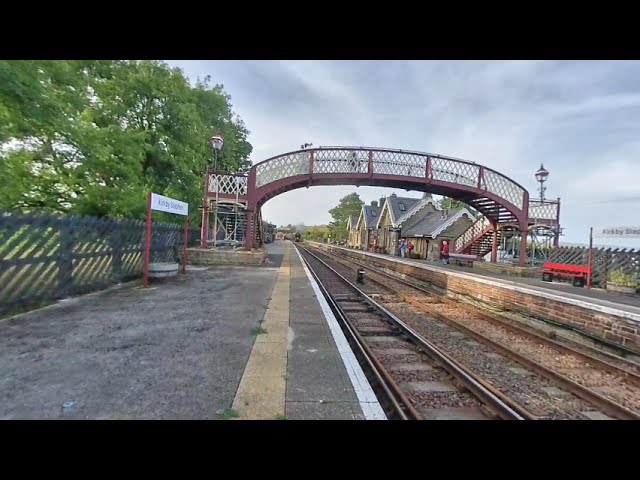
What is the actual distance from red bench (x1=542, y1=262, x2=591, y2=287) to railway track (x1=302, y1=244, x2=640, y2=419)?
9663 mm

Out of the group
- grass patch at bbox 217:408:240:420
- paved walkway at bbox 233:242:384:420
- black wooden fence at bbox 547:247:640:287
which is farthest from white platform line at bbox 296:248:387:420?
black wooden fence at bbox 547:247:640:287

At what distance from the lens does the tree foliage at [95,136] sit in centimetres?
730

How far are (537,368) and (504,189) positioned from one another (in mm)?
16593

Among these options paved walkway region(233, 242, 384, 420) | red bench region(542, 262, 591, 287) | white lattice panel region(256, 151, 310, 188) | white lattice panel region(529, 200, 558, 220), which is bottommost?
paved walkway region(233, 242, 384, 420)

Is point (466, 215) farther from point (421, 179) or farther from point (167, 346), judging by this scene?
point (167, 346)

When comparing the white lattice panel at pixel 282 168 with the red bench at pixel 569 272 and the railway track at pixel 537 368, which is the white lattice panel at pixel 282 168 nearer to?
the railway track at pixel 537 368

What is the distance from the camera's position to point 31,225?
5.84m

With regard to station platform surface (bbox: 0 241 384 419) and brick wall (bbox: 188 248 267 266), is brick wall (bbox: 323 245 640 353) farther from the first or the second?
brick wall (bbox: 188 248 267 266)

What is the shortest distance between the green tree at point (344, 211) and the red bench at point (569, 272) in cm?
5488

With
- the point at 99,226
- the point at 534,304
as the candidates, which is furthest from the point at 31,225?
the point at 534,304

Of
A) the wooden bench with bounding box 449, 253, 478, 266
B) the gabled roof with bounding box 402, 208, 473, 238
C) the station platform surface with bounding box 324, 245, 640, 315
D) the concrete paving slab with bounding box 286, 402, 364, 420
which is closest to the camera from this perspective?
the concrete paving slab with bounding box 286, 402, 364, 420

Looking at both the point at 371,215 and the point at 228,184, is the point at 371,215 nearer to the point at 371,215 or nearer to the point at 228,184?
the point at 371,215

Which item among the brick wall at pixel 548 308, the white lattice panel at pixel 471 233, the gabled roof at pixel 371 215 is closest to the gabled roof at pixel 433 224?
the white lattice panel at pixel 471 233

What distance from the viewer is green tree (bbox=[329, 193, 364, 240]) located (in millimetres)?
71438
